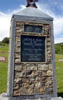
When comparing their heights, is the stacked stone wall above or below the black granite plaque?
below

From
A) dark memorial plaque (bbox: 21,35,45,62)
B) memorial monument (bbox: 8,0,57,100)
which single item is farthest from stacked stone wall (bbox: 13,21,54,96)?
dark memorial plaque (bbox: 21,35,45,62)

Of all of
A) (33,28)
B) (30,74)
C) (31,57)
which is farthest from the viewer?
(33,28)

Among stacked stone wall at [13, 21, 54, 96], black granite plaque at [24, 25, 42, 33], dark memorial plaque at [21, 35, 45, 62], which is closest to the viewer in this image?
stacked stone wall at [13, 21, 54, 96]

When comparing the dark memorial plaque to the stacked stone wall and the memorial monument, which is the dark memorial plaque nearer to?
the memorial monument

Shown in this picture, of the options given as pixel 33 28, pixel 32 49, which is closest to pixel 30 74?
pixel 32 49

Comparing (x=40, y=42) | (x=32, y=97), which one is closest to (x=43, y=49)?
(x=40, y=42)

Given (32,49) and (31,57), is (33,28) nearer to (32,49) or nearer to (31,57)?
(32,49)

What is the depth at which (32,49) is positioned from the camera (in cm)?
618

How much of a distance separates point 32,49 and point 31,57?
1.15 feet

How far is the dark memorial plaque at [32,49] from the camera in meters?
6.14

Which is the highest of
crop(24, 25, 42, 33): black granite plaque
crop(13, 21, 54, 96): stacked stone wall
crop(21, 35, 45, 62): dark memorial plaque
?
crop(24, 25, 42, 33): black granite plaque

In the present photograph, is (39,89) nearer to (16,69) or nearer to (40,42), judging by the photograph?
(16,69)

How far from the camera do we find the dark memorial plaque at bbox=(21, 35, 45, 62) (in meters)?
6.14

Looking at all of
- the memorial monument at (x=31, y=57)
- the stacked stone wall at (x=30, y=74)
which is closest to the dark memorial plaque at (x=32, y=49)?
the memorial monument at (x=31, y=57)
